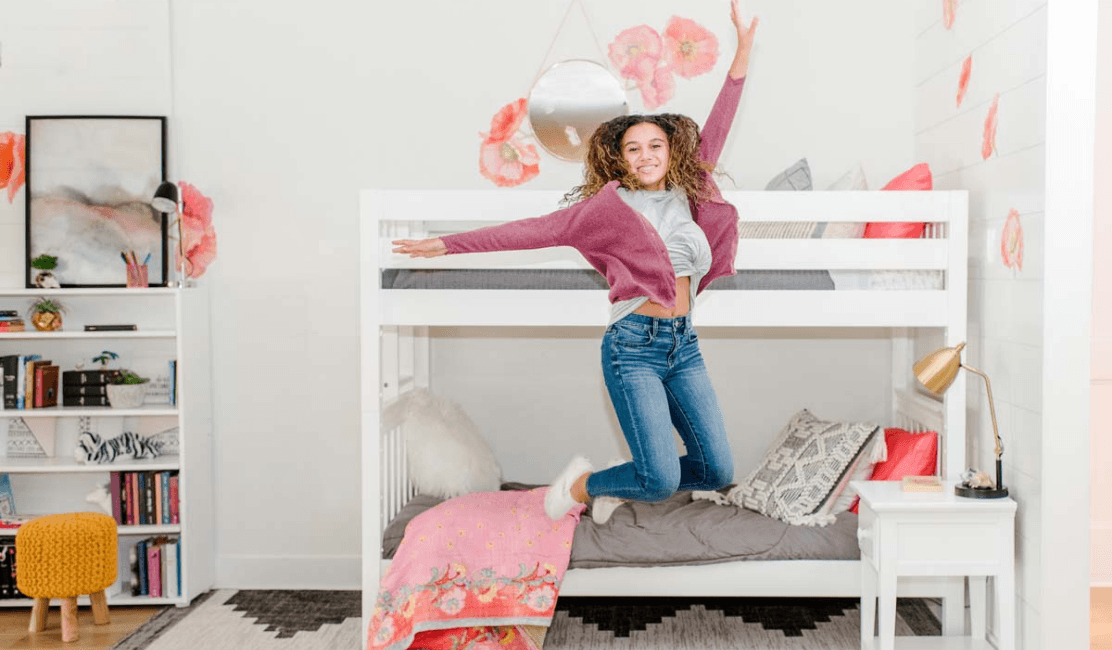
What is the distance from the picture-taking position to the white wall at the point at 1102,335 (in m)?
3.60

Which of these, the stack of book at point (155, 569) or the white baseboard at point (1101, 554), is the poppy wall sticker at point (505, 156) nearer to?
the stack of book at point (155, 569)

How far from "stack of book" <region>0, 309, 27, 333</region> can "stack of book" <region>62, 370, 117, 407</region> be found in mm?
229

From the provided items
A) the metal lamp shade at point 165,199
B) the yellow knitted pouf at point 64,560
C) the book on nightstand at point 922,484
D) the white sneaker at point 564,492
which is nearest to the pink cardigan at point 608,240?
the white sneaker at point 564,492

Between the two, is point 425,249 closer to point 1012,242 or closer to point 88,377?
point 1012,242

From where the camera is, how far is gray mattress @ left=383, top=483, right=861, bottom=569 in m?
2.90

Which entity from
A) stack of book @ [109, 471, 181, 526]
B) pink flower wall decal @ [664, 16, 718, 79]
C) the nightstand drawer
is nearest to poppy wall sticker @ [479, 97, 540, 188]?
pink flower wall decal @ [664, 16, 718, 79]

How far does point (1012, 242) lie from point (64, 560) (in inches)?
117

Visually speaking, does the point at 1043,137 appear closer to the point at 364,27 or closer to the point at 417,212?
the point at 417,212

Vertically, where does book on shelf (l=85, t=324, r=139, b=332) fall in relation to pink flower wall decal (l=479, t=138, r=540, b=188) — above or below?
below

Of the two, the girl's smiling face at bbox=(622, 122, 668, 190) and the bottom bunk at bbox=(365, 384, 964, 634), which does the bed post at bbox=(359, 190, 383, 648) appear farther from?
the girl's smiling face at bbox=(622, 122, 668, 190)

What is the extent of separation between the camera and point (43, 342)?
377 cm

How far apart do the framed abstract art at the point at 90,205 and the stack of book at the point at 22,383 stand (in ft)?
1.02

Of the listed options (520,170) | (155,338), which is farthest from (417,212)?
(155,338)

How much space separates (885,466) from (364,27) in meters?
2.37
